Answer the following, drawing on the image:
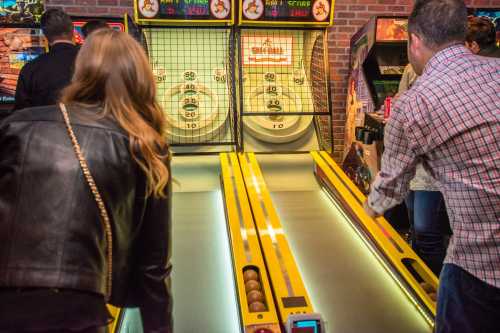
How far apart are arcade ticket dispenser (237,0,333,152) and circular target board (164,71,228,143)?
0.31 meters

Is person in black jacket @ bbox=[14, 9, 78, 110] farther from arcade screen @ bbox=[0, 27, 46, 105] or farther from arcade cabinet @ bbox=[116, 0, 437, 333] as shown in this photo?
arcade screen @ bbox=[0, 27, 46, 105]

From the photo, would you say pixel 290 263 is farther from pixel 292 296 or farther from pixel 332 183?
pixel 332 183

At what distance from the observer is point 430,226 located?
2541mm

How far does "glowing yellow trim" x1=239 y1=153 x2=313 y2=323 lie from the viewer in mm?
2176

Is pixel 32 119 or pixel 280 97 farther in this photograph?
pixel 280 97

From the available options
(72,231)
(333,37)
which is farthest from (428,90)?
(333,37)

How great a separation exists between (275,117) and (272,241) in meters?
1.99

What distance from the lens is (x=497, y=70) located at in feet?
4.71

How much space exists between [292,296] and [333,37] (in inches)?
149

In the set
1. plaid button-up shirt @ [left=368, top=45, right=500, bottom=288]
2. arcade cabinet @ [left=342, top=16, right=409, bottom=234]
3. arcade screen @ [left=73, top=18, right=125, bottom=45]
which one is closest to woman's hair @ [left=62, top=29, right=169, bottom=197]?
plaid button-up shirt @ [left=368, top=45, right=500, bottom=288]

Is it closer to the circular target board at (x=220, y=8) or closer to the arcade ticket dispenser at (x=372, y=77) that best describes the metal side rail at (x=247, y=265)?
the arcade ticket dispenser at (x=372, y=77)

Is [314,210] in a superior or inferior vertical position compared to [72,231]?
inferior

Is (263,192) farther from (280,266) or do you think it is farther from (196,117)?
(196,117)

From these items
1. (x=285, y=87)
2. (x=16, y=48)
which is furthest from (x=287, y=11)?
(x=16, y=48)
